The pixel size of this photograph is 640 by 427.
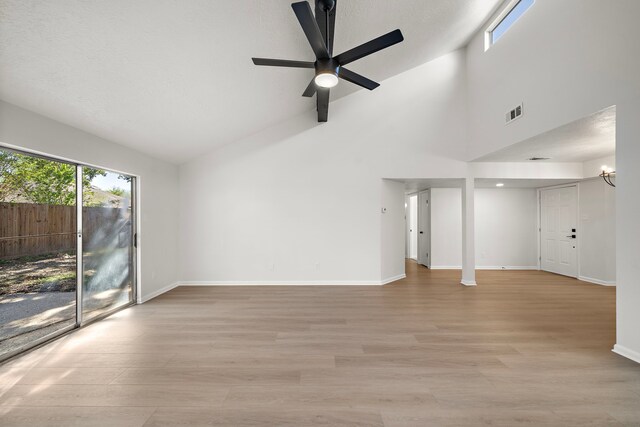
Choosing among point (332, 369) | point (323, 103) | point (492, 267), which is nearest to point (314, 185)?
point (323, 103)

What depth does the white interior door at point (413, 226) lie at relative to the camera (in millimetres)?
8092

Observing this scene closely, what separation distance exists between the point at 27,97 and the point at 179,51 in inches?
54.0

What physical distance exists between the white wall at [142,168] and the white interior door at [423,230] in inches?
234

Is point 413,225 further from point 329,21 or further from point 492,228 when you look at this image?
point 329,21

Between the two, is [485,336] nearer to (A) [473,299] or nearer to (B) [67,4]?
(A) [473,299]

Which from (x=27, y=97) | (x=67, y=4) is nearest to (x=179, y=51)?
(x=67, y=4)

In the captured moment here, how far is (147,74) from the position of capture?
8.48 feet

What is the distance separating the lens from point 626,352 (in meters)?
2.40

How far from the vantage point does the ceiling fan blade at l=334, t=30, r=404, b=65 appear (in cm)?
216

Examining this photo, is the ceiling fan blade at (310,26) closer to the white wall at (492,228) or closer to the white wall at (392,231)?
the white wall at (392,231)

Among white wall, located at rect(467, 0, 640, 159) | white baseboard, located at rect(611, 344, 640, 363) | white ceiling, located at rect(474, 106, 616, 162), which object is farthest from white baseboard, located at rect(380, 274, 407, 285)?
white baseboard, located at rect(611, 344, 640, 363)

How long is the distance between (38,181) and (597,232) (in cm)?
887

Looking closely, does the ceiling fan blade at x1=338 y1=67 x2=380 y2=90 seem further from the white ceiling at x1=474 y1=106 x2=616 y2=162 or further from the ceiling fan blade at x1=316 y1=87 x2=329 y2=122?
the white ceiling at x1=474 y1=106 x2=616 y2=162

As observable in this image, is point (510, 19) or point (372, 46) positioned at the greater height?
point (510, 19)
